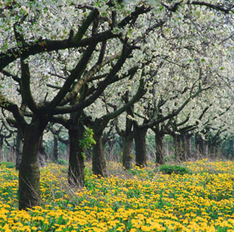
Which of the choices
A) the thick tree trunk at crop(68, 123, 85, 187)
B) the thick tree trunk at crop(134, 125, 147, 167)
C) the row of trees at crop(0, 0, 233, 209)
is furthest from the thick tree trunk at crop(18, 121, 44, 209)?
the thick tree trunk at crop(134, 125, 147, 167)

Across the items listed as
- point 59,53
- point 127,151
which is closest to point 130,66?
point 59,53

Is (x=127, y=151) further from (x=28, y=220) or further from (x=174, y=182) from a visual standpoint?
(x=28, y=220)

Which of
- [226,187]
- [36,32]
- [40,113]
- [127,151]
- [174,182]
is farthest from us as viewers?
[127,151]

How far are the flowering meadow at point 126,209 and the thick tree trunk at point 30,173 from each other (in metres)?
0.37

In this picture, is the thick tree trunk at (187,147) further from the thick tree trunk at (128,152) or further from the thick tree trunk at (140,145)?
the thick tree trunk at (128,152)

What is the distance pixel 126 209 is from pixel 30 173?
2674 mm

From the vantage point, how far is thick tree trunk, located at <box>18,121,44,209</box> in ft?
24.8

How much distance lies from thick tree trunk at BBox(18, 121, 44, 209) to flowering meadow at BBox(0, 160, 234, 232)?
1.20ft

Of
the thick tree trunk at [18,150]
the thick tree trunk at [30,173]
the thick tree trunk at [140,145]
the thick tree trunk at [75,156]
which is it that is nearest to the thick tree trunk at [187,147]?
the thick tree trunk at [140,145]

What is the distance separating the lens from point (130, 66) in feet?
34.1

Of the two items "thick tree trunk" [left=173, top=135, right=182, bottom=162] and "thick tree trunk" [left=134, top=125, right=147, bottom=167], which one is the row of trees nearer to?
"thick tree trunk" [left=134, top=125, right=147, bottom=167]

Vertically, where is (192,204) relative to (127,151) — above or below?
below

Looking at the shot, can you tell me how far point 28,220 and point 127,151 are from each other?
33.4 feet

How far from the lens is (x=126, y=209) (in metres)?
7.01
